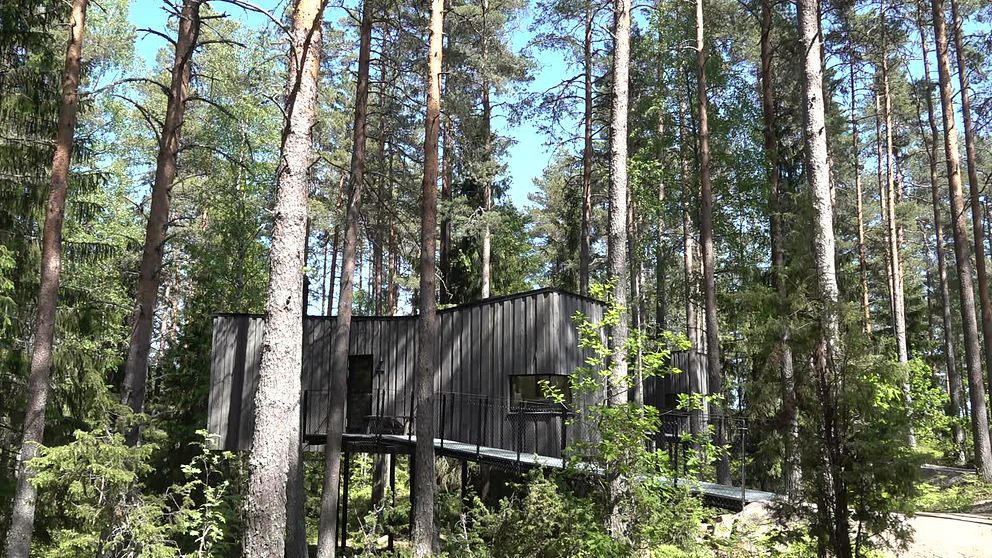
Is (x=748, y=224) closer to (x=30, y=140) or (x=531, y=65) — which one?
(x=531, y=65)

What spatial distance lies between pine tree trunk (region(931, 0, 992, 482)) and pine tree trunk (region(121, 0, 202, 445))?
15.1 m

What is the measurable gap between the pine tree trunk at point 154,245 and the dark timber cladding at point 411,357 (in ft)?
7.96

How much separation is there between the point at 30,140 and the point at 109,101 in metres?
14.1

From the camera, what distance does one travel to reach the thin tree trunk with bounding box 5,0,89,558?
918 cm

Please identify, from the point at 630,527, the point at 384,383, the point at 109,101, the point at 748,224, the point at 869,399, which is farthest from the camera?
the point at 109,101

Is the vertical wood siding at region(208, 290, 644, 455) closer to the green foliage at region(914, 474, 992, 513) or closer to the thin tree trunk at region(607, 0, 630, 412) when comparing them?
the thin tree trunk at region(607, 0, 630, 412)

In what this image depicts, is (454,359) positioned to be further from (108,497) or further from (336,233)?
(336,233)

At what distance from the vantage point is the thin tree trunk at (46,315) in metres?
9.18

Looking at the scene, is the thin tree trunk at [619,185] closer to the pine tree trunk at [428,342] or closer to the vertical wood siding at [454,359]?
the vertical wood siding at [454,359]

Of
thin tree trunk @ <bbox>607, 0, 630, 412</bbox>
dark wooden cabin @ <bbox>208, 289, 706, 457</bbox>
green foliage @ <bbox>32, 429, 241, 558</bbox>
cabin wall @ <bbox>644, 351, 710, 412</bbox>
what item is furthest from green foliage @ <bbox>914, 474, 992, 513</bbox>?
green foliage @ <bbox>32, 429, 241, 558</bbox>

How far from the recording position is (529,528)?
8.44 m

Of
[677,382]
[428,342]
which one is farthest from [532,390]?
[677,382]

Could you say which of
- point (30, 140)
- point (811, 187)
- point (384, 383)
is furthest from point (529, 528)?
point (30, 140)

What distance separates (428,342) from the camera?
35.7 ft
